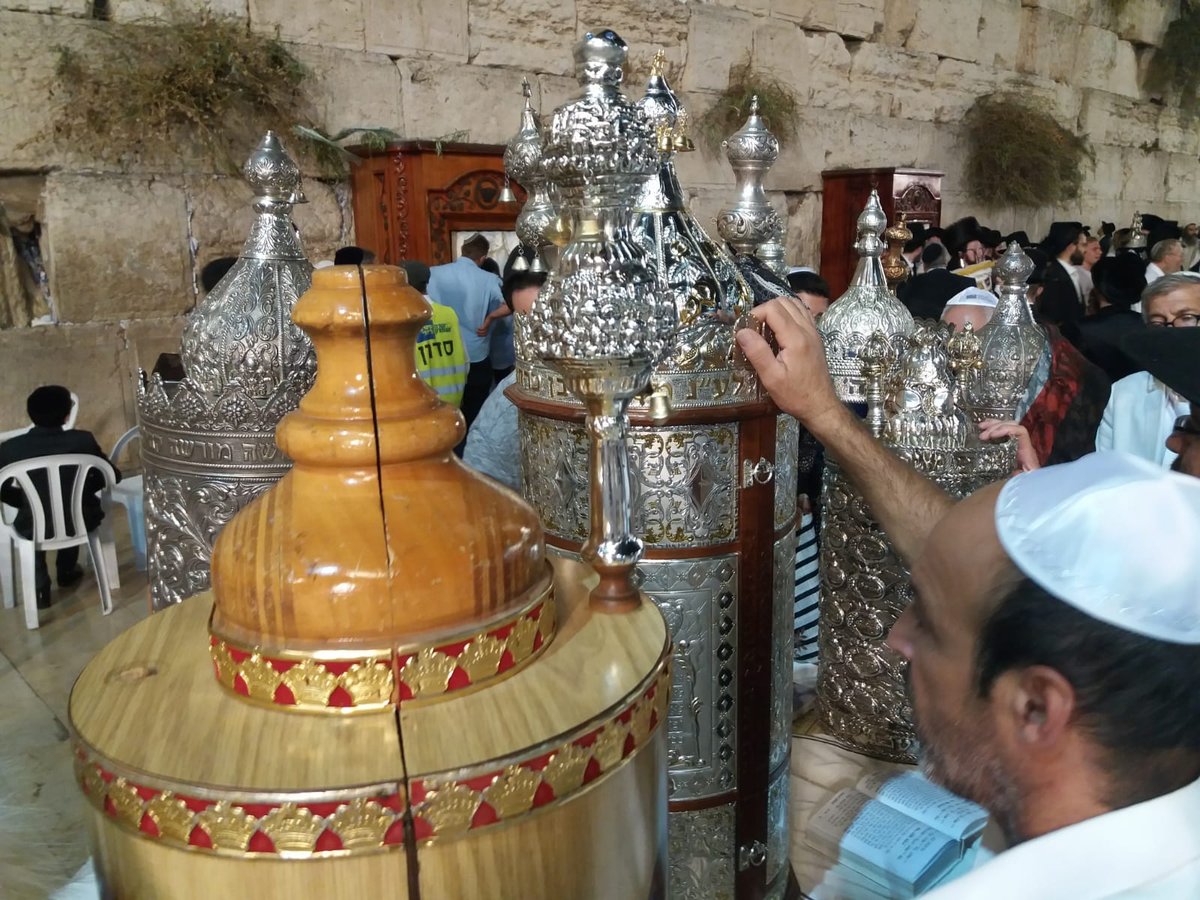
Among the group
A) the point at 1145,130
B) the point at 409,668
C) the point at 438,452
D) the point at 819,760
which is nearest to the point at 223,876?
the point at 409,668

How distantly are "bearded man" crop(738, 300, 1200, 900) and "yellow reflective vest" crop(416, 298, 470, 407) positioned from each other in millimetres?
2860

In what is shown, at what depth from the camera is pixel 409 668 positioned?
0.54 m

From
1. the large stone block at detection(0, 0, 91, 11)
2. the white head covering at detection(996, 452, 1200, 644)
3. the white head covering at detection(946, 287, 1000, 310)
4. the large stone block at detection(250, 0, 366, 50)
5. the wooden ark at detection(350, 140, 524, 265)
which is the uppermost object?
the large stone block at detection(250, 0, 366, 50)

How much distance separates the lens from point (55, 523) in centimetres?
326

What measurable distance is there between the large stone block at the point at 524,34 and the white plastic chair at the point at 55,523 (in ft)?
10.5

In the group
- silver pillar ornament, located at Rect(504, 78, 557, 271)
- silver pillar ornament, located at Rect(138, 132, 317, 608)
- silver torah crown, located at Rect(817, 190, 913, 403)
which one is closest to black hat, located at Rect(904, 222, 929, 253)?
silver torah crown, located at Rect(817, 190, 913, 403)

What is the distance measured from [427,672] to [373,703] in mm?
37

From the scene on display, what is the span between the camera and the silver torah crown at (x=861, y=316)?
1.89m

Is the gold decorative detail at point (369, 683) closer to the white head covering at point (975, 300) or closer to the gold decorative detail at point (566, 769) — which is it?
the gold decorative detail at point (566, 769)

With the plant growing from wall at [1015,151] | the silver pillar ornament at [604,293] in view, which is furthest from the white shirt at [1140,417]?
the plant growing from wall at [1015,151]

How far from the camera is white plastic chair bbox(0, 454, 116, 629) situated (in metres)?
3.13

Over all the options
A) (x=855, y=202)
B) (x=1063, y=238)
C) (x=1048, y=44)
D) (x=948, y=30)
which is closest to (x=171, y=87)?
(x=855, y=202)

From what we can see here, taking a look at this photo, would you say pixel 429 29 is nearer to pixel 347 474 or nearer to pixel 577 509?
pixel 577 509

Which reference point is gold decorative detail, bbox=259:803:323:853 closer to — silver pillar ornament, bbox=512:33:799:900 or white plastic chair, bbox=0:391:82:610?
silver pillar ornament, bbox=512:33:799:900
